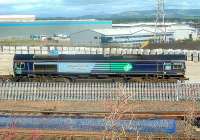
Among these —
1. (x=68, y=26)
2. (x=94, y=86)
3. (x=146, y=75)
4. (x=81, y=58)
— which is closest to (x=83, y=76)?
(x=81, y=58)

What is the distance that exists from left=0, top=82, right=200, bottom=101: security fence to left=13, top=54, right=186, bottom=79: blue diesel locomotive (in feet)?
25.0

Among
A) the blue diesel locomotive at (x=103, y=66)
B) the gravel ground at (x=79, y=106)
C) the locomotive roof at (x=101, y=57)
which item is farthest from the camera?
the locomotive roof at (x=101, y=57)

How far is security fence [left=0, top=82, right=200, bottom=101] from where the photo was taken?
25734 mm

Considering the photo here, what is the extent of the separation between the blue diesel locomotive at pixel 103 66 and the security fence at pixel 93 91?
25.0 ft

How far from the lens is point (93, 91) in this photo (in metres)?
26.3

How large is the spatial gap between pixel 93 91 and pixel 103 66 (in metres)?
8.44

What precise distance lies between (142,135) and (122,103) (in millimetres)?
6765

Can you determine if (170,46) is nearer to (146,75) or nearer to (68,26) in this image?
(146,75)

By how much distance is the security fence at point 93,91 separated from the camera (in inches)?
1013

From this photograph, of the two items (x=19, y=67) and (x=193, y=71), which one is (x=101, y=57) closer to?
(x=19, y=67)

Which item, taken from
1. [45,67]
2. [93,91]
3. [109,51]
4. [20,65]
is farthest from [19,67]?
[109,51]

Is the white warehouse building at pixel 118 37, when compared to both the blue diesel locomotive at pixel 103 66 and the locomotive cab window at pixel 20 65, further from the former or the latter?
the blue diesel locomotive at pixel 103 66

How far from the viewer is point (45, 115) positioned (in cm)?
2030

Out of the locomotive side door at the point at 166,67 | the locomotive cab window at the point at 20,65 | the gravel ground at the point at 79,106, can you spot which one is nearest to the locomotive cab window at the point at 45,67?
the locomotive cab window at the point at 20,65
